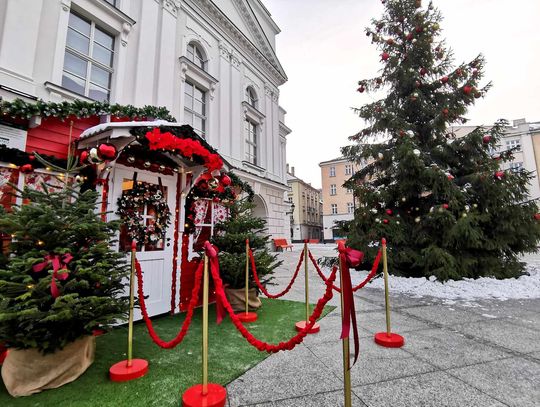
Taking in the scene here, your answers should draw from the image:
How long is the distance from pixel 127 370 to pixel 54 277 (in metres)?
1.21

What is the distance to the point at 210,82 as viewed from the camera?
36.5 feet

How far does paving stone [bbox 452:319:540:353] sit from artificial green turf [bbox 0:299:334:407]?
262cm

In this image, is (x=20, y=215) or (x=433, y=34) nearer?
(x=20, y=215)

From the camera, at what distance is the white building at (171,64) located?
238 inches

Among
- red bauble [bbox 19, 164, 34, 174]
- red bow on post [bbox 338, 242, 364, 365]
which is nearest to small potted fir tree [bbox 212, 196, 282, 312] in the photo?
red bauble [bbox 19, 164, 34, 174]

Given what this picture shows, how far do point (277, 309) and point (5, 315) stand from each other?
4130mm

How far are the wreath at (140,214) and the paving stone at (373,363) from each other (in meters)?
3.28

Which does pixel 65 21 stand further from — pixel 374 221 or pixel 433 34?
pixel 433 34

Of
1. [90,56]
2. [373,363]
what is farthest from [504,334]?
[90,56]

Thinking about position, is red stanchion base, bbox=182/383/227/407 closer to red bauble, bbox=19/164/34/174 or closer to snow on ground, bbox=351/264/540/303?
red bauble, bbox=19/164/34/174

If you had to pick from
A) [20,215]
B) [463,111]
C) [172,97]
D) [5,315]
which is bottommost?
[5,315]

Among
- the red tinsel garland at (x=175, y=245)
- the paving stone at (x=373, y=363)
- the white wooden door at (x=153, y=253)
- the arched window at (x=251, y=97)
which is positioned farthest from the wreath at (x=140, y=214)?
the arched window at (x=251, y=97)

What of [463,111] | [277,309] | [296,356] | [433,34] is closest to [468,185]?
[463,111]

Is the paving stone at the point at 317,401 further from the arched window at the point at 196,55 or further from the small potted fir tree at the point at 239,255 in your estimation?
the arched window at the point at 196,55
